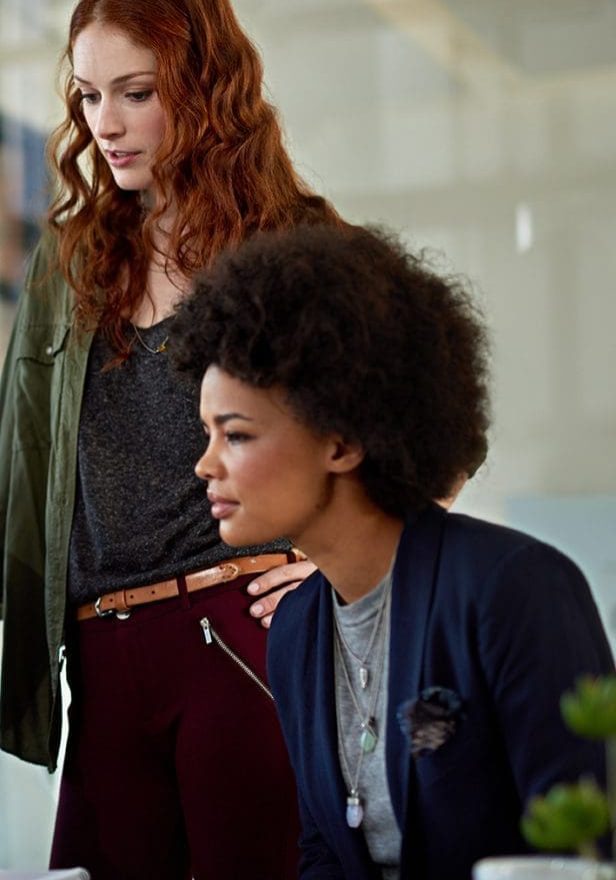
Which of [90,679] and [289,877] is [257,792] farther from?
[90,679]

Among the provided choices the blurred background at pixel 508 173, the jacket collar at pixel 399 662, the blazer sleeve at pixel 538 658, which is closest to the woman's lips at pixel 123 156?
the jacket collar at pixel 399 662

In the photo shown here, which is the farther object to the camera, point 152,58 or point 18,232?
point 18,232

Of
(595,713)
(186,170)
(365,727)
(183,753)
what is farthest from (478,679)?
(186,170)

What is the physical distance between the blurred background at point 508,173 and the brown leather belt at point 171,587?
144cm

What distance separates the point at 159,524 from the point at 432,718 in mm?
690

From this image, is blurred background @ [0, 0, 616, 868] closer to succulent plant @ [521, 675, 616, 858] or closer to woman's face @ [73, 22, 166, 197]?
woman's face @ [73, 22, 166, 197]

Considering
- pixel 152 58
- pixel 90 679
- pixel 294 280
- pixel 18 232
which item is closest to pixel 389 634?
pixel 294 280

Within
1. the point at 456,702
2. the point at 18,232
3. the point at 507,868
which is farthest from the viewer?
the point at 18,232

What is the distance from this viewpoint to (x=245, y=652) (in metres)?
2.03

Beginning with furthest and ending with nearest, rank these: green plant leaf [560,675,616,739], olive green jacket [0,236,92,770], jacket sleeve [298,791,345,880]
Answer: olive green jacket [0,236,92,770] → jacket sleeve [298,791,345,880] → green plant leaf [560,675,616,739]

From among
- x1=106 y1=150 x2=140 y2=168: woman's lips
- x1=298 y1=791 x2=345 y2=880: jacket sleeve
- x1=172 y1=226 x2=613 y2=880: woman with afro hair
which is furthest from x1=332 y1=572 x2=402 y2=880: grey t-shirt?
x1=106 y1=150 x2=140 y2=168: woman's lips

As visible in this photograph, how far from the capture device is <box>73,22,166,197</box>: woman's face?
6.51ft

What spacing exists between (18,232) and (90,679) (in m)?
2.30

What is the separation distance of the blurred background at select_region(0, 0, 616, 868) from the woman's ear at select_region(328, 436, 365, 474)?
1879 millimetres
